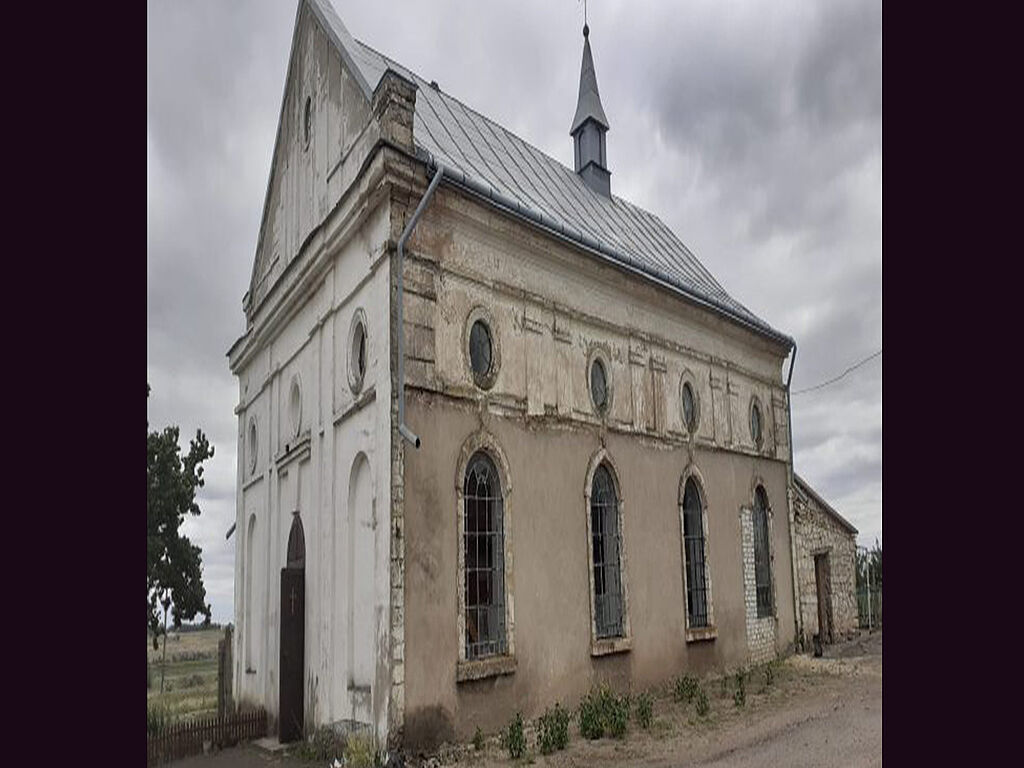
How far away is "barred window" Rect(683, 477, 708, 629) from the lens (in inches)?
588

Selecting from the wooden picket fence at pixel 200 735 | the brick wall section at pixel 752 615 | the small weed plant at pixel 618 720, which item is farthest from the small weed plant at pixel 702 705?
the wooden picket fence at pixel 200 735

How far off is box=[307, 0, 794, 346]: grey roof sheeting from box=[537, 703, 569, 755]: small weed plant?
6837mm

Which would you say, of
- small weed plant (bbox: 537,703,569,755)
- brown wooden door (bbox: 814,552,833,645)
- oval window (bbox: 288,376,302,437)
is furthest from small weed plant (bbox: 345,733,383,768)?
brown wooden door (bbox: 814,552,833,645)

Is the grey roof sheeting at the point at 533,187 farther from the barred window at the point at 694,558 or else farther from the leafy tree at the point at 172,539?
the leafy tree at the point at 172,539

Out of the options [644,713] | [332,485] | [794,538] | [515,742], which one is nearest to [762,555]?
[794,538]

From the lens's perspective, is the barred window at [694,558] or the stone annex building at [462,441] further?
the barred window at [694,558]

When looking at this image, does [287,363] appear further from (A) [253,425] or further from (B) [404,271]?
(B) [404,271]

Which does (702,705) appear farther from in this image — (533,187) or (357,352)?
(533,187)

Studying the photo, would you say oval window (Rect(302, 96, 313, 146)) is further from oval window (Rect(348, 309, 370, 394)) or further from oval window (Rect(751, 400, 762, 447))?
oval window (Rect(751, 400, 762, 447))

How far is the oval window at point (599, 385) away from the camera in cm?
Answer: 1364

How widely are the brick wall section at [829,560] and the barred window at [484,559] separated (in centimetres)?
959

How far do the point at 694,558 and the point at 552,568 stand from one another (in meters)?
4.35

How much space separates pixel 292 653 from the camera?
12.3 metres

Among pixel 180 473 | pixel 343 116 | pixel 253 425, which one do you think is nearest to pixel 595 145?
pixel 343 116
